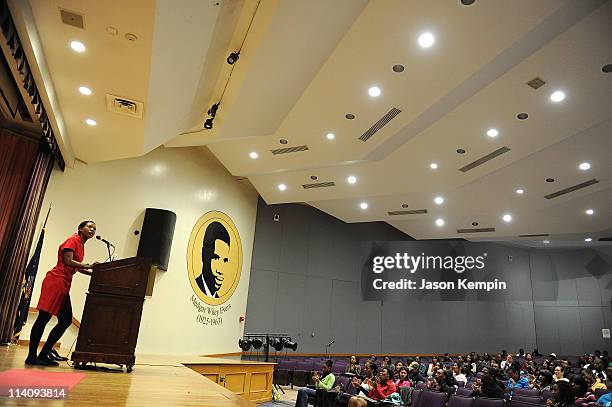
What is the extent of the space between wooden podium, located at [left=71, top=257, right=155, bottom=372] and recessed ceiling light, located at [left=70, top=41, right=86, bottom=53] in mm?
2678

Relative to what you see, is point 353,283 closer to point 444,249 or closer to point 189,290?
point 189,290

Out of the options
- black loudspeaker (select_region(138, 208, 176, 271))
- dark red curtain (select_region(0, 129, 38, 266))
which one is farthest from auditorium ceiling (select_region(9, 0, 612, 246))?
black loudspeaker (select_region(138, 208, 176, 271))

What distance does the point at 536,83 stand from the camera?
6.46m

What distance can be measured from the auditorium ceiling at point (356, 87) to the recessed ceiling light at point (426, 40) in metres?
0.02

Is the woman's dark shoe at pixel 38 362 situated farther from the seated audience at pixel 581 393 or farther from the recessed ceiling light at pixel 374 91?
the seated audience at pixel 581 393

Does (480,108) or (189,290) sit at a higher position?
(480,108)

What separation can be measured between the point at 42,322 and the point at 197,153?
7.97 metres

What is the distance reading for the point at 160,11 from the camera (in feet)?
13.4

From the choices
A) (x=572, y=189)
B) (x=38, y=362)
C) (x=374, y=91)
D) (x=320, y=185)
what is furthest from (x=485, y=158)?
(x=38, y=362)

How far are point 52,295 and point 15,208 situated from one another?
4336 mm

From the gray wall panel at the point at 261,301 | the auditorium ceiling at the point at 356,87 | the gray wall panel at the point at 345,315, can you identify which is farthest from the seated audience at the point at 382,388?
the gray wall panel at the point at 345,315

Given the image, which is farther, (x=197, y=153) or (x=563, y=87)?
(x=197, y=153)

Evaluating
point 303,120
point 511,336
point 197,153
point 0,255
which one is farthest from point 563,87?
point 511,336

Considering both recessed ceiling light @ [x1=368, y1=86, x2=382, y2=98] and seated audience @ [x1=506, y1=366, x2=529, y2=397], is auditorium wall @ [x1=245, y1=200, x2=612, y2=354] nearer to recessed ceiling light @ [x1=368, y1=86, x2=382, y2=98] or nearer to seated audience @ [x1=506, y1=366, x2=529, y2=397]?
seated audience @ [x1=506, y1=366, x2=529, y2=397]
